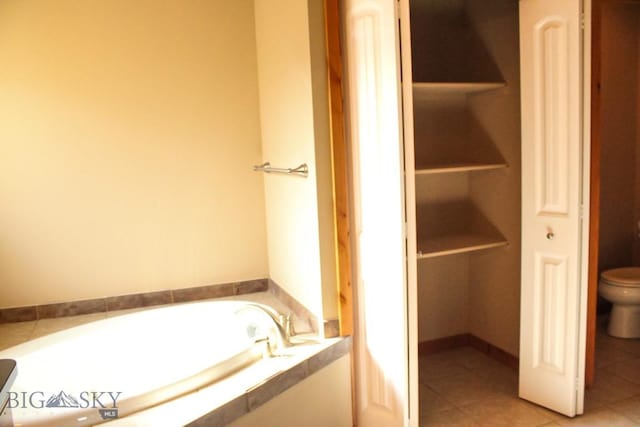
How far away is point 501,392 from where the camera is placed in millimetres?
2590

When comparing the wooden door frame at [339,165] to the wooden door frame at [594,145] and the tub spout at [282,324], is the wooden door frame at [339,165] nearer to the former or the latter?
the tub spout at [282,324]

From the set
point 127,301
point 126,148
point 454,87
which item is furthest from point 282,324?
point 454,87

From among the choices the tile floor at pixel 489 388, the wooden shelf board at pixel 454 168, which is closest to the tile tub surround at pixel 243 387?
the tile floor at pixel 489 388

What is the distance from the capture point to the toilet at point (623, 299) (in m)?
3.08

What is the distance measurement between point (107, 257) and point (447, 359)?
2.04m

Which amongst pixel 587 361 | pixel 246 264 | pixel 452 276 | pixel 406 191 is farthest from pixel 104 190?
pixel 587 361

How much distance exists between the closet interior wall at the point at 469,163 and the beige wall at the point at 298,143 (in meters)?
0.71

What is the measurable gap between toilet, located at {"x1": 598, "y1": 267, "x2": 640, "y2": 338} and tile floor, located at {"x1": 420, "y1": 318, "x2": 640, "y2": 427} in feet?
0.29

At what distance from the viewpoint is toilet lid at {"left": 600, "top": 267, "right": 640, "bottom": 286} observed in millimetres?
3092

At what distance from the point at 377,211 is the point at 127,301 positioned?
1598 millimetres

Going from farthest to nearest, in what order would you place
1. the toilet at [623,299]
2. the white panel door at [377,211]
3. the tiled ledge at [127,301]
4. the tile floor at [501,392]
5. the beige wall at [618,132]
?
the beige wall at [618,132], the toilet at [623,299], the tiled ledge at [127,301], the tile floor at [501,392], the white panel door at [377,211]


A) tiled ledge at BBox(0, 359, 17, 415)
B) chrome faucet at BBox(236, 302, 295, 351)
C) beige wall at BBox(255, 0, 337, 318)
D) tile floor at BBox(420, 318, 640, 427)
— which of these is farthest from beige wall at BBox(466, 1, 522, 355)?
tiled ledge at BBox(0, 359, 17, 415)

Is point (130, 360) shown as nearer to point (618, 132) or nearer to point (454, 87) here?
point (454, 87)

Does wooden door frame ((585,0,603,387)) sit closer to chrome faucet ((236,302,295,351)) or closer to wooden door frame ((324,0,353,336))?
wooden door frame ((324,0,353,336))
